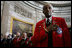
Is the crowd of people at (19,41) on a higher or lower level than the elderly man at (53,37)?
lower

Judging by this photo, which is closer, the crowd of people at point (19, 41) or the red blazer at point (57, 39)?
the red blazer at point (57, 39)

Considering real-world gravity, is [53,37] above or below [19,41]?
above

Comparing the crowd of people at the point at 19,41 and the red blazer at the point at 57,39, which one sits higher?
the red blazer at the point at 57,39

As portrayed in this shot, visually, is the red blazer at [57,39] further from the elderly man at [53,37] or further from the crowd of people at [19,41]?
the crowd of people at [19,41]

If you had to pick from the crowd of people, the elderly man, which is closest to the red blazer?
the elderly man

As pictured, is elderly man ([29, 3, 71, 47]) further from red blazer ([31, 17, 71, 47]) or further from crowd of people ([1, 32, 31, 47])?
crowd of people ([1, 32, 31, 47])

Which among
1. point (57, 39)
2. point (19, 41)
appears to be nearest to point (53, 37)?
point (57, 39)

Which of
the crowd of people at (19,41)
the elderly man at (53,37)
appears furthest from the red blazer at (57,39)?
the crowd of people at (19,41)

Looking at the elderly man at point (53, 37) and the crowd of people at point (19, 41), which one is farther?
the crowd of people at point (19, 41)

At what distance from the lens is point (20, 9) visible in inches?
362

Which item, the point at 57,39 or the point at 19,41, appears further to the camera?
the point at 19,41

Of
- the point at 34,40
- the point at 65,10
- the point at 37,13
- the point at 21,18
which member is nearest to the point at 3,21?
the point at 21,18

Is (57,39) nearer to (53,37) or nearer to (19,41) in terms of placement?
(53,37)

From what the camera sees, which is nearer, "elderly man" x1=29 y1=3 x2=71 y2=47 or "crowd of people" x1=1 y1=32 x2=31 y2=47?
"elderly man" x1=29 y1=3 x2=71 y2=47
